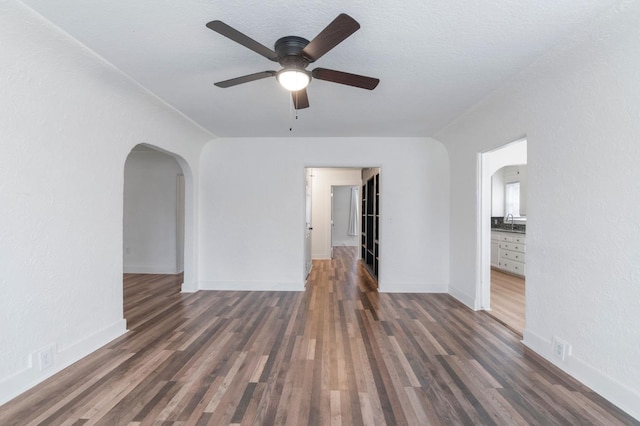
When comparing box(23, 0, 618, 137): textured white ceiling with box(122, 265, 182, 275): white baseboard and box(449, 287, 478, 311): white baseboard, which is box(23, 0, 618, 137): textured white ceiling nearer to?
box(449, 287, 478, 311): white baseboard

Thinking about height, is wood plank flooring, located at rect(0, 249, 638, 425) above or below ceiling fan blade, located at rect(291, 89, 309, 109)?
below

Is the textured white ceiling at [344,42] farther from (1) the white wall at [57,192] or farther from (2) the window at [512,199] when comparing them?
(2) the window at [512,199]

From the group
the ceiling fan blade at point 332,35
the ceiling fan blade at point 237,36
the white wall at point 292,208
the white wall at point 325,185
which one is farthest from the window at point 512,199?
the ceiling fan blade at point 237,36

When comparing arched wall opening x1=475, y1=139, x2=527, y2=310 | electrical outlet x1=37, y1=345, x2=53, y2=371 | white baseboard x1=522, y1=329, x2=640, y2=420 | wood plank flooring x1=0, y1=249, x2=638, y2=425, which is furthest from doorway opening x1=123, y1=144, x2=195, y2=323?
white baseboard x1=522, y1=329, x2=640, y2=420

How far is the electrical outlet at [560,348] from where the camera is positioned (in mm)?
2148

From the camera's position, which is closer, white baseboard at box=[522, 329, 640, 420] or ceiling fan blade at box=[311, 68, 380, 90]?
white baseboard at box=[522, 329, 640, 420]

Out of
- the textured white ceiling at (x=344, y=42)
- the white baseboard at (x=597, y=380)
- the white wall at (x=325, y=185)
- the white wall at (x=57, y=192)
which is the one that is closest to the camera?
the textured white ceiling at (x=344, y=42)

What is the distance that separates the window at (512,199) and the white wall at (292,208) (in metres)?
2.80

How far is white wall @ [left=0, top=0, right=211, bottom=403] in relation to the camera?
178cm

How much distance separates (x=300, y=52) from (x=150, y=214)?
5144 millimetres

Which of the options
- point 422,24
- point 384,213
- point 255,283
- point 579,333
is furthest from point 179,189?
point 579,333

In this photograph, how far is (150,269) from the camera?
5504mm

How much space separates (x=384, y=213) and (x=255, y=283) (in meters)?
2.35

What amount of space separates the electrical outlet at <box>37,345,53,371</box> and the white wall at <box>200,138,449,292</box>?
7.78 ft
